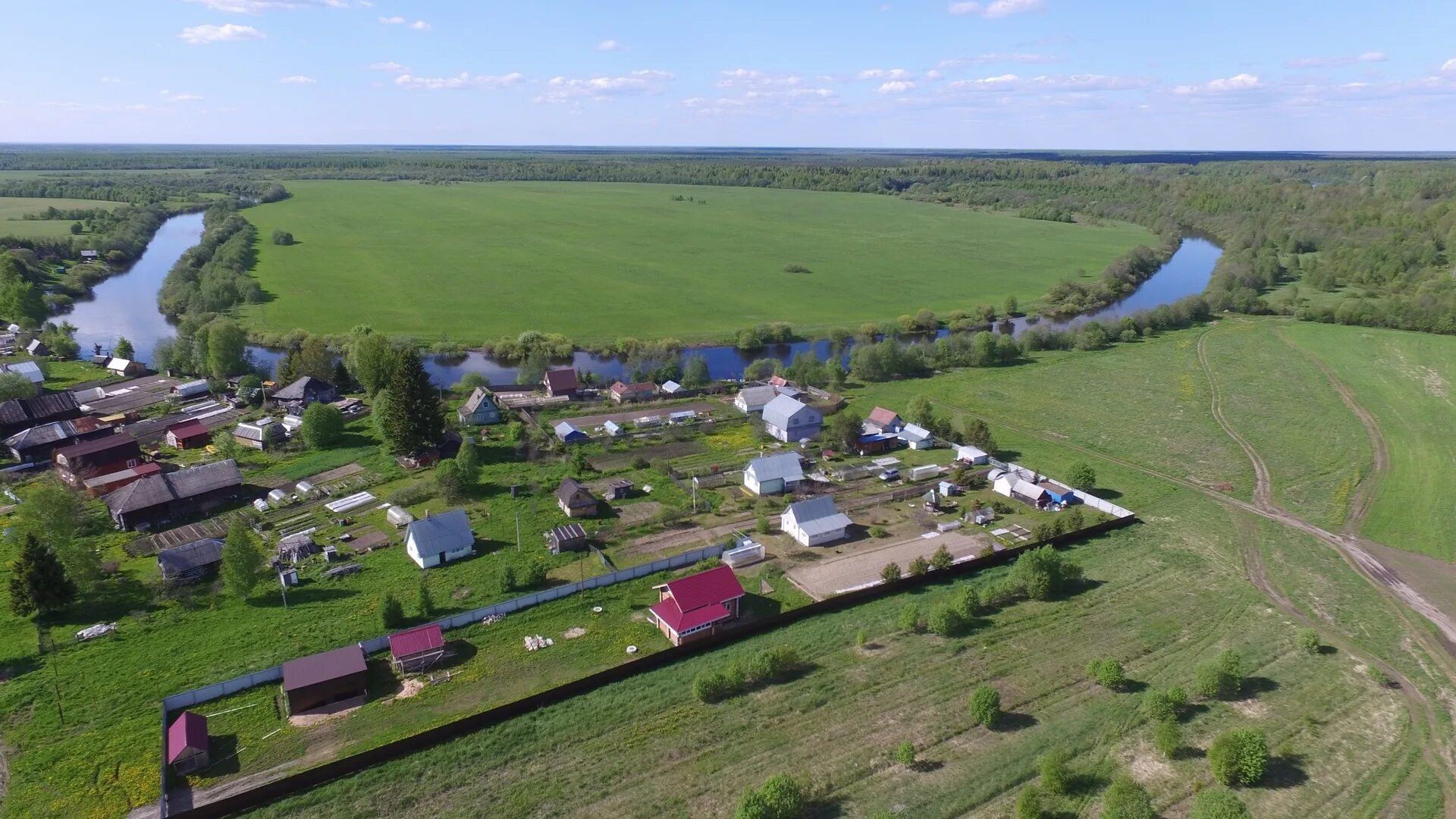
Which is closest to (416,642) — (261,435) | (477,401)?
(477,401)

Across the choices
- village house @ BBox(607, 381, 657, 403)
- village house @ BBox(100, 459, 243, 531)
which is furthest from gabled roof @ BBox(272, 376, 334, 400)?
village house @ BBox(607, 381, 657, 403)

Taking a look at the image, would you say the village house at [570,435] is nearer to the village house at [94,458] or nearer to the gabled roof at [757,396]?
the gabled roof at [757,396]

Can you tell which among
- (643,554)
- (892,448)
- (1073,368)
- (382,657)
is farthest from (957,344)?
(382,657)

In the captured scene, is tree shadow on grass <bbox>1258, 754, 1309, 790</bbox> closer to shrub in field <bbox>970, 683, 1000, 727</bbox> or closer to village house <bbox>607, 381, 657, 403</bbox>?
shrub in field <bbox>970, 683, 1000, 727</bbox>

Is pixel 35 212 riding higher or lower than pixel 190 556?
higher

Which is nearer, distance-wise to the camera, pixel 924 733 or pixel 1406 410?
pixel 924 733

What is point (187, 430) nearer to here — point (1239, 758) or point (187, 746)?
point (187, 746)
